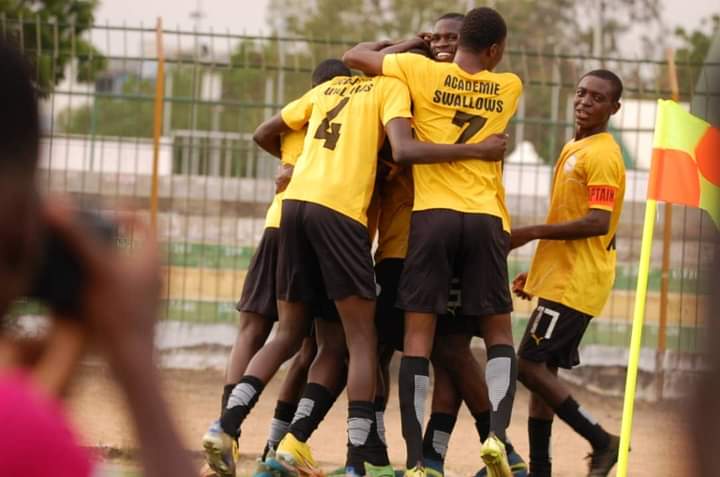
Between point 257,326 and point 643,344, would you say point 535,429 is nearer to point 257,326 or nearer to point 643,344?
point 257,326

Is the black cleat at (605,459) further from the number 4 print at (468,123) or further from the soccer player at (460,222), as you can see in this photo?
the number 4 print at (468,123)

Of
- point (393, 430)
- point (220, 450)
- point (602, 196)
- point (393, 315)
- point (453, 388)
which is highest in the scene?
point (602, 196)

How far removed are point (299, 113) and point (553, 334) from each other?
5.62 feet

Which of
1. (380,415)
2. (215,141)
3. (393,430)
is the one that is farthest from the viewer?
(215,141)

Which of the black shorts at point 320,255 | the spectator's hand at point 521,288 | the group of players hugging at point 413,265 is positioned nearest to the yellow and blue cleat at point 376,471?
the group of players hugging at point 413,265

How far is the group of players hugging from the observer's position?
630 cm

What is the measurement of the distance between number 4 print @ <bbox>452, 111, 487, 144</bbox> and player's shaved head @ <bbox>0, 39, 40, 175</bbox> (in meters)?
4.97

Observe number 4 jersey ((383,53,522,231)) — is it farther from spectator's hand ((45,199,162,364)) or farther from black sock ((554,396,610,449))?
spectator's hand ((45,199,162,364))

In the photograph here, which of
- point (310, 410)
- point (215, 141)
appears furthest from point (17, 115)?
point (215, 141)

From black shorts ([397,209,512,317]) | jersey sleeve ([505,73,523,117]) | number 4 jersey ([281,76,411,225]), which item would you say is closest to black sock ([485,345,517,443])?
black shorts ([397,209,512,317])

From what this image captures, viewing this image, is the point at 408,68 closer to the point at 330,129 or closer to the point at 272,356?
the point at 330,129

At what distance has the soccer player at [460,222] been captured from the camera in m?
6.27

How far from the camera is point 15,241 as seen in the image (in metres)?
1.47

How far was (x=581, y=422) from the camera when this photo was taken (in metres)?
6.94
